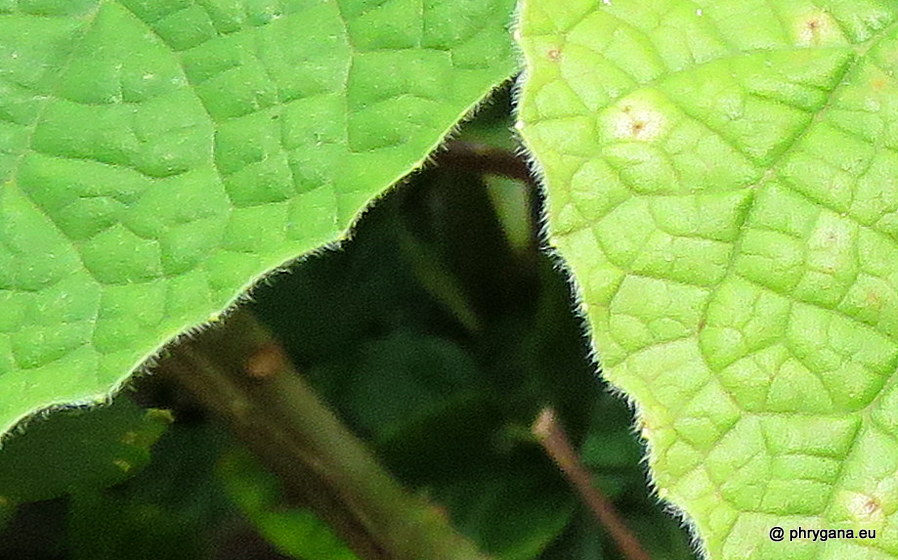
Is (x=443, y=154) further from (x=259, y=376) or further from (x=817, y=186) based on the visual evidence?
(x=817, y=186)

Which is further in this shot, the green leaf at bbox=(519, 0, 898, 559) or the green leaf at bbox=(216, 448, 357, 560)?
the green leaf at bbox=(216, 448, 357, 560)

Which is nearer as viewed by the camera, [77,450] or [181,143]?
[181,143]

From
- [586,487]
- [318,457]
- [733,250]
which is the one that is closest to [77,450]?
[318,457]

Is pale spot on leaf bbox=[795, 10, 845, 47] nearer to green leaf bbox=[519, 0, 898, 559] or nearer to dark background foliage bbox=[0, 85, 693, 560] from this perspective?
green leaf bbox=[519, 0, 898, 559]

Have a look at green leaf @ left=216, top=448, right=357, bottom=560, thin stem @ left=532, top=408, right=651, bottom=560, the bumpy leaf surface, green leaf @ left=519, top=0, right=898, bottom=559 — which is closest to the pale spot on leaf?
green leaf @ left=519, top=0, right=898, bottom=559

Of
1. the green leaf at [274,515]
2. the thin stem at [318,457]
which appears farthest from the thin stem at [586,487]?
the green leaf at [274,515]

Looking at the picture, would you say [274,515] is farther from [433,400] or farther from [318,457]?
[433,400]
